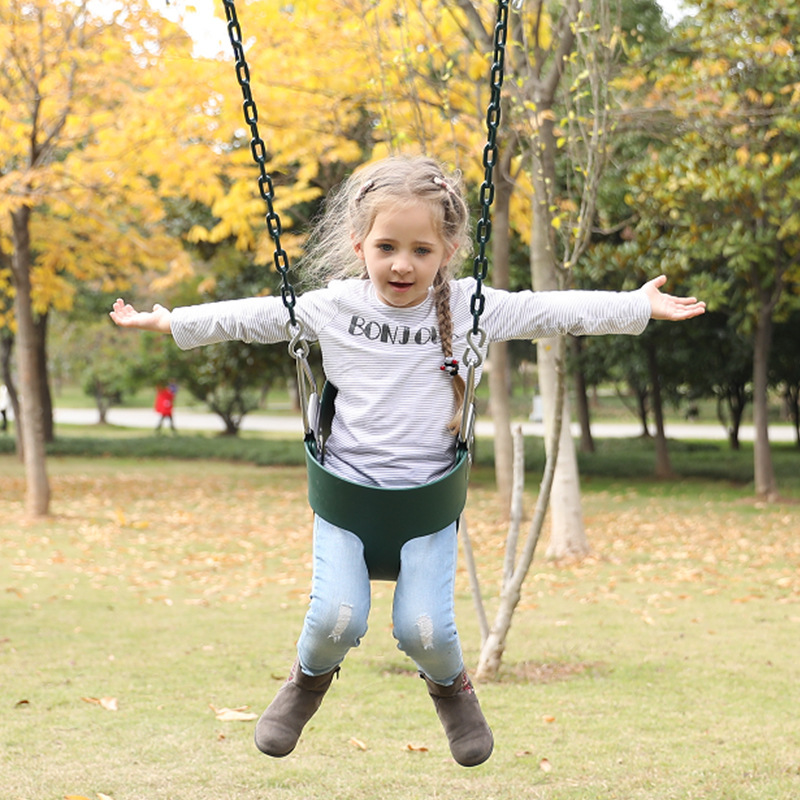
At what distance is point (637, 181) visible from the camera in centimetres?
1248

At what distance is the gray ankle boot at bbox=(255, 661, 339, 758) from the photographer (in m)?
3.05

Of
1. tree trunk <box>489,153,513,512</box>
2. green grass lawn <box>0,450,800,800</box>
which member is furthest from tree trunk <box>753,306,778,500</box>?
tree trunk <box>489,153,513,512</box>

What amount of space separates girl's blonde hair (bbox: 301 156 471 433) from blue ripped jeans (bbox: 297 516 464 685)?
40cm

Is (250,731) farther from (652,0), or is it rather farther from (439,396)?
(652,0)

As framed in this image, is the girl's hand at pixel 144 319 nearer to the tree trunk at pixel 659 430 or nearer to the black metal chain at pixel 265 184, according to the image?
the black metal chain at pixel 265 184

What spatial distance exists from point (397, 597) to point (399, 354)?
0.70 m

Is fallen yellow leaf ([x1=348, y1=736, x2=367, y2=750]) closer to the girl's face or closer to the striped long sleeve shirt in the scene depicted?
the striped long sleeve shirt

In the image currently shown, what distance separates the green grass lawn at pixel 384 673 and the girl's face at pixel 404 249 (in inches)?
89.3

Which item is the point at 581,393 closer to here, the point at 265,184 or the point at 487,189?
the point at 487,189

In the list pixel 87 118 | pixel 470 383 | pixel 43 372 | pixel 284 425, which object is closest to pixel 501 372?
pixel 87 118

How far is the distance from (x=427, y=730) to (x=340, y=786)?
88cm

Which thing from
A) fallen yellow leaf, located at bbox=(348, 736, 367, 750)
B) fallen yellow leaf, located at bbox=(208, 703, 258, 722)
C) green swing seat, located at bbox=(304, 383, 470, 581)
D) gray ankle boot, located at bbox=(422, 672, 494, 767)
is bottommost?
fallen yellow leaf, located at bbox=(208, 703, 258, 722)

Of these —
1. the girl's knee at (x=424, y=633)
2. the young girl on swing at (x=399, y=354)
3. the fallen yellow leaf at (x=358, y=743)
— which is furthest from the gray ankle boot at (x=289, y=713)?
the fallen yellow leaf at (x=358, y=743)

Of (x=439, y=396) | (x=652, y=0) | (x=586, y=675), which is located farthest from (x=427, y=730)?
(x=652, y=0)
